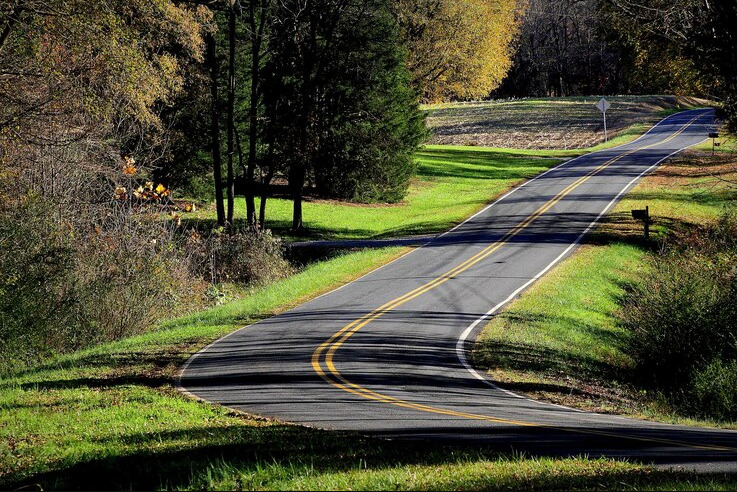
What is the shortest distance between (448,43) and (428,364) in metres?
43.5

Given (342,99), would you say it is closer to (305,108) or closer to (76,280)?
(305,108)

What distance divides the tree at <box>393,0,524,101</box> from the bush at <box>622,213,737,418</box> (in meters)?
35.8

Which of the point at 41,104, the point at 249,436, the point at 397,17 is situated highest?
the point at 397,17

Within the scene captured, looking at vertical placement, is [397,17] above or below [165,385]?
above

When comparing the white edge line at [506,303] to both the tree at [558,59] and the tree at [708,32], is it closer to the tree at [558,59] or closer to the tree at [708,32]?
the tree at [708,32]

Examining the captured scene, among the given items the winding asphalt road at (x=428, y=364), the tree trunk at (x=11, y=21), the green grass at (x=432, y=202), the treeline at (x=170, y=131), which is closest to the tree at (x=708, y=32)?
the winding asphalt road at (x=428, y=364)

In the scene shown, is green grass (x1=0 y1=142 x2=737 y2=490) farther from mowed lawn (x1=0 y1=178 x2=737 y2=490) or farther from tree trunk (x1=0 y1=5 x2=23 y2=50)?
tree trunk (x1=0 y1=5 x2=23 y2=50)

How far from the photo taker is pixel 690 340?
20125mm

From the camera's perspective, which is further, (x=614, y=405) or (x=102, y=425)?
(x=614, y=405)

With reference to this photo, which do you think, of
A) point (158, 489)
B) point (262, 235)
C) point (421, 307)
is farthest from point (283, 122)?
point (158, 489)

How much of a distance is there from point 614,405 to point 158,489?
10.1 meters

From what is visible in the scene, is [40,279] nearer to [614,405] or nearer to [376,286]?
[376,286]

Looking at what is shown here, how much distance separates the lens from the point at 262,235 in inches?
1286

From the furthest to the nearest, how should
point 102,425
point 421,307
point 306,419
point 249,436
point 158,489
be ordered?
point 421,307 < point 306,419 < point 102,425 < point 249,436 < point 158,489
